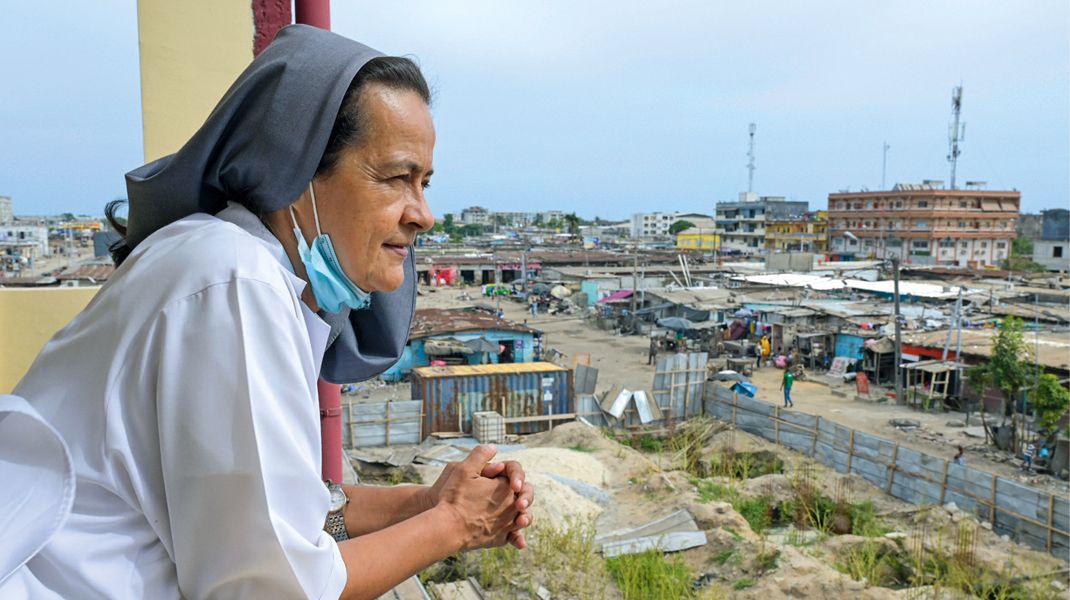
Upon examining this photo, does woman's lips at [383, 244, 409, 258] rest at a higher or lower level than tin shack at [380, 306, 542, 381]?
higher

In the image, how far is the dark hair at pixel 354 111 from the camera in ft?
3.37

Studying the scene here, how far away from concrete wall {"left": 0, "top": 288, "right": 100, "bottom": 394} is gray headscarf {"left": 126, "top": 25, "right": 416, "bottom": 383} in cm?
240

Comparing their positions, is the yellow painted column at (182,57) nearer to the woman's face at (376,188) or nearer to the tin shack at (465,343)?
the woman's face at (376,188)

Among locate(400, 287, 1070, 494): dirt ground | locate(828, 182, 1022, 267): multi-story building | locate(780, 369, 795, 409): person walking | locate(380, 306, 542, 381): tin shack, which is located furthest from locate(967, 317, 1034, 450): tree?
locate(828, 182, 1022, 267): multi-story building

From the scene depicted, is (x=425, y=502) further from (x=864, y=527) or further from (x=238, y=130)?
(x=864, y=527)

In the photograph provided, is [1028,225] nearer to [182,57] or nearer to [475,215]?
[182,57]

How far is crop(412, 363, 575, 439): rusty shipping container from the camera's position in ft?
41.9

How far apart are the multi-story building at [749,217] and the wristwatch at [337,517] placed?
202 ft

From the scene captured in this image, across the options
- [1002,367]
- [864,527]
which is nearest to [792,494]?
[864,527]

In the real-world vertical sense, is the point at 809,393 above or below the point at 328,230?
below

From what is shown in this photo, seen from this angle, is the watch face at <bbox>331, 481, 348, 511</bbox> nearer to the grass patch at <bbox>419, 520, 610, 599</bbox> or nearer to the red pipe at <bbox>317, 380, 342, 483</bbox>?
the red pipe at <bbox>317, 380, 342, 483</bbox>

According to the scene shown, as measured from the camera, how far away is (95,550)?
832 millimetres

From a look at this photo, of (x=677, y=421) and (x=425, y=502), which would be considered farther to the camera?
(x=677, y=421)

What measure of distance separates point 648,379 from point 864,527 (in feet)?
37.7
